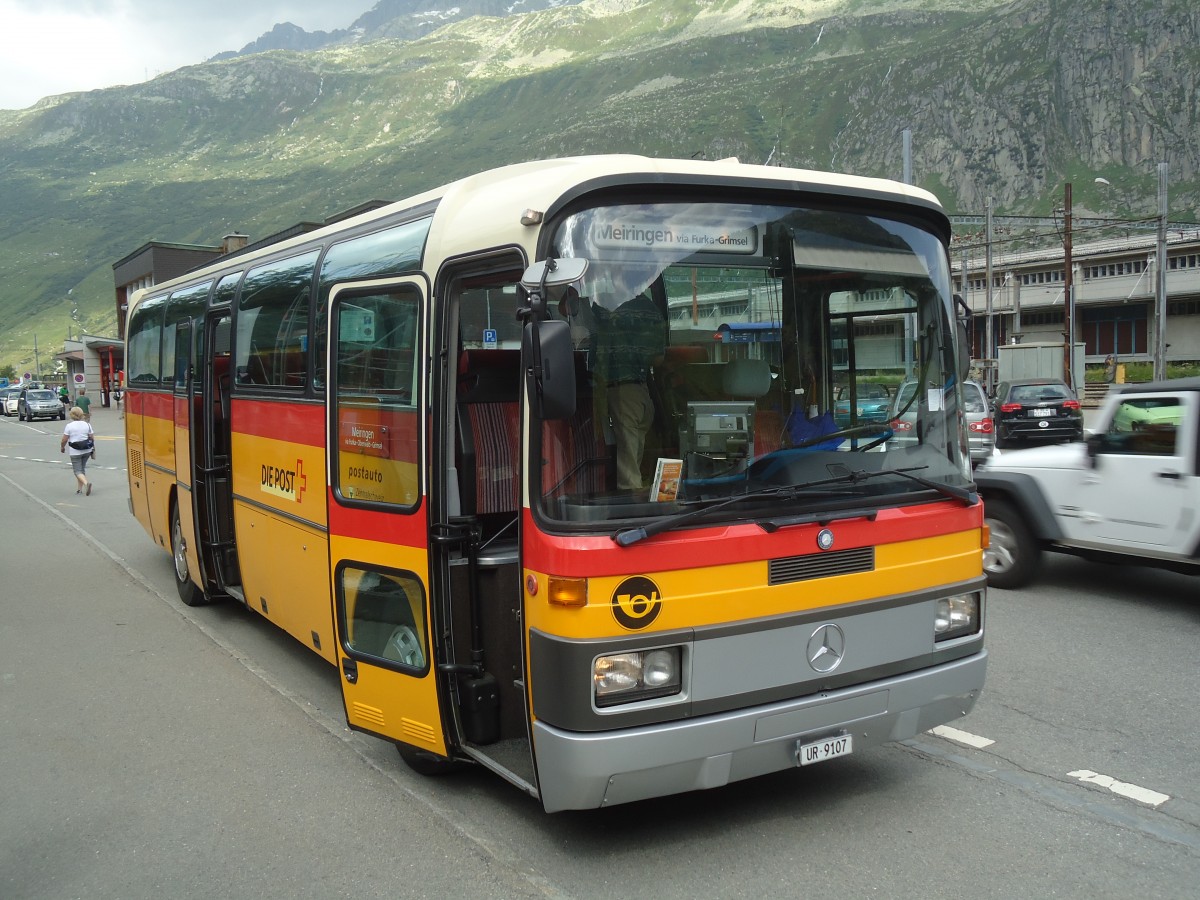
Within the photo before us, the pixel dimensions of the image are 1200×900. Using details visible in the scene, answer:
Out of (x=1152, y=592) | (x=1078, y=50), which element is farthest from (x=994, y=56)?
(x=1152, y=592)

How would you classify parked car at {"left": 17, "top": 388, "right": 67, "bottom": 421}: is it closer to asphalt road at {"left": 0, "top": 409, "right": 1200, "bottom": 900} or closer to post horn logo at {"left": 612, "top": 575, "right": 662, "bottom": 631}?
asphalt road at {"left": 0, "top": 409, "right": 1200, "bottom": 900}

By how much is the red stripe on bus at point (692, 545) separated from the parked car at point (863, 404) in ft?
1.44

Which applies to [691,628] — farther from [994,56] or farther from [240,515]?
[994,56]

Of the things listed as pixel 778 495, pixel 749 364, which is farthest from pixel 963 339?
pixel 778 495

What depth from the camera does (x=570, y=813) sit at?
188 inches

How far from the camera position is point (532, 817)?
478cm

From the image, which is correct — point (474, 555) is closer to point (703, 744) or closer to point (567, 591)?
point (567, 591)

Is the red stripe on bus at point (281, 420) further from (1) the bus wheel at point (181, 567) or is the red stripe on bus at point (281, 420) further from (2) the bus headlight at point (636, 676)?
(2) the bus headlight at point (636, 676)

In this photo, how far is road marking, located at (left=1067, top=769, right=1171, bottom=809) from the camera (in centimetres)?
481

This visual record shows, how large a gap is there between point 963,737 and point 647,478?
9.36 ft

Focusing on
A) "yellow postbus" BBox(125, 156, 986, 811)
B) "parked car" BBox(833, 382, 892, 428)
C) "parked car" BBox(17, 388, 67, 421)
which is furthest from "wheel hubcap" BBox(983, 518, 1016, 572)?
"parked car" BBox(17, 388, 67, 421)

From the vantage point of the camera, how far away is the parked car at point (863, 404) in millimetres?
4578

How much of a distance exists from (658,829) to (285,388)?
372cm

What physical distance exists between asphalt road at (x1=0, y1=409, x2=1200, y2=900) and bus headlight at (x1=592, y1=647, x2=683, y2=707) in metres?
0.79
